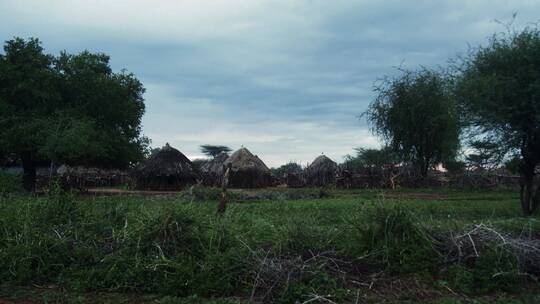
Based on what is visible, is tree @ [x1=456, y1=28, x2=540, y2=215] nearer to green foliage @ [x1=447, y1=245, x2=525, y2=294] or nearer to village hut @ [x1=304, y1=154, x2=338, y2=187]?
green foliage @ [x1=447, y1=245, x2=525, y2=294]

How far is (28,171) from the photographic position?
2855 cm

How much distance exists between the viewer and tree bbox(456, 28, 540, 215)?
47.6ft

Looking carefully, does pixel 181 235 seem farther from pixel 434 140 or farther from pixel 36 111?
pixel 434 140

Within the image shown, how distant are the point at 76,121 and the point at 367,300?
69.5 ft

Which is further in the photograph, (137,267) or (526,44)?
(526,44)

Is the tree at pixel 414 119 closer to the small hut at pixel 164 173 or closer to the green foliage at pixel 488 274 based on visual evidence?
the small hut at pixel 164 173

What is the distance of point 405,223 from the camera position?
762 cm

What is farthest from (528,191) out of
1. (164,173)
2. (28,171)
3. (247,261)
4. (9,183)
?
(28,171)

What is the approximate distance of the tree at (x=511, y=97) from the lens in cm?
1450

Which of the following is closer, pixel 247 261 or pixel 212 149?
pixel 247 261

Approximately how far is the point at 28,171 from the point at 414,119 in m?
21.8

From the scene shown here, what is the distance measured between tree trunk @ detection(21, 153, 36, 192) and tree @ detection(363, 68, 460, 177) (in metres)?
19.8

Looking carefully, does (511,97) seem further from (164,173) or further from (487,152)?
(164,173)

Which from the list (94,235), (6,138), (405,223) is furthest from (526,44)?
(6,138)
